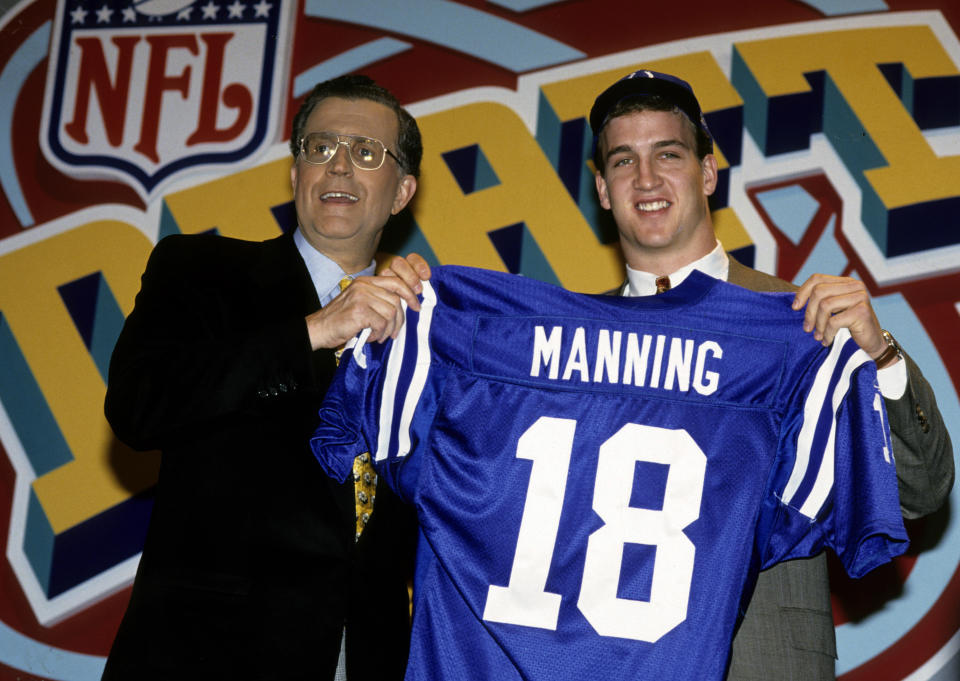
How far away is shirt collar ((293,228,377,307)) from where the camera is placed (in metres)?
2.03

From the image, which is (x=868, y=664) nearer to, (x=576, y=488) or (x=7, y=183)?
(x=576, y=488)

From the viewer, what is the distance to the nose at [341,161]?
2018mm

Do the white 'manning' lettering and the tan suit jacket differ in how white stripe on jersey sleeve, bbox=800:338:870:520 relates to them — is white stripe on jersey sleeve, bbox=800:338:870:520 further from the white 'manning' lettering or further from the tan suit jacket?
the white 'manning' lettering

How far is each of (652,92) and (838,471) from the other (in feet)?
3.11

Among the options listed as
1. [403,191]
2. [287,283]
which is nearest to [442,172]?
[403,191]

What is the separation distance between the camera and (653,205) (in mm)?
1966

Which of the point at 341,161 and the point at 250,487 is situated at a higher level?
the point at 341,161

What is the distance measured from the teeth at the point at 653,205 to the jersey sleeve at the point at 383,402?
21.4 inches

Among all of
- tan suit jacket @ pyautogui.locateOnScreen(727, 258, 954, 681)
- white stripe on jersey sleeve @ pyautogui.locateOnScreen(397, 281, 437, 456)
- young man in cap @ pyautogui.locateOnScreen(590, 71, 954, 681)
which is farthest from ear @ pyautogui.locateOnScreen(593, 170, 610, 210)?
tan suit jacket @ pyautogui.locateOnScreen(727, 258, 954, 681)

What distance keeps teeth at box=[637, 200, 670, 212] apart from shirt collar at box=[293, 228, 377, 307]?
706 mm

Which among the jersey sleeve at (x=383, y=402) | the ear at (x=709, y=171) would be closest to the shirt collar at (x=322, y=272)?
the jersey sleeve at (x=383, y=402)

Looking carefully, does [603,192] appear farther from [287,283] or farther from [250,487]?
[250,487]

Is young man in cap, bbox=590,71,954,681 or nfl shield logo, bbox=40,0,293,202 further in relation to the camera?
nfl shield logo, bbox=40,0,293,202

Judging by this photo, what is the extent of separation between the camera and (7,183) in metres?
3.28
